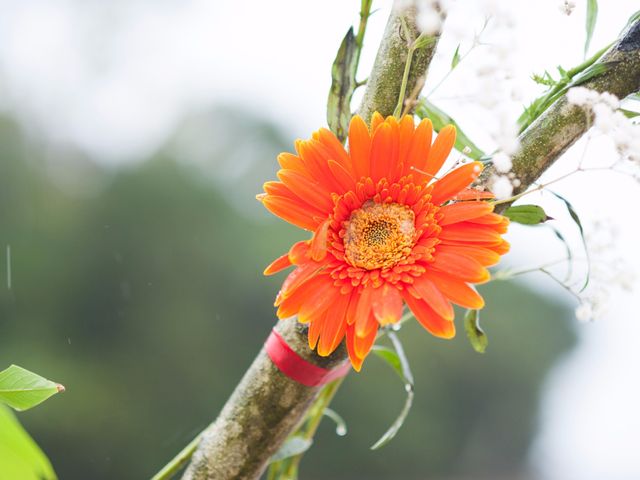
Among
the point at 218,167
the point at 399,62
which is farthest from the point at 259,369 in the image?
the point at 218,167

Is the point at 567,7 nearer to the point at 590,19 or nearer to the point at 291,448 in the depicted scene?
the point at 590,19

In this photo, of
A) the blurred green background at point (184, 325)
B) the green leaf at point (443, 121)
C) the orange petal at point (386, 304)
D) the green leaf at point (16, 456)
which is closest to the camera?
the green leaf at point (16, 456)

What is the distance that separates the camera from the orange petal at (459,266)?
26 centimetres

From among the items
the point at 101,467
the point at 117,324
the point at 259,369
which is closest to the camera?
the point at 259,369

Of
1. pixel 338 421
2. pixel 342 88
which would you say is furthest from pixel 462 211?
pixel 338 421

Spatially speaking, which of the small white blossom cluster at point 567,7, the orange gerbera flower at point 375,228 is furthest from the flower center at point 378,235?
the small white blossom cluster at point 567,7

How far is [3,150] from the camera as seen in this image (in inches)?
141

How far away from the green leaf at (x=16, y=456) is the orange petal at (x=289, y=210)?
14 cm

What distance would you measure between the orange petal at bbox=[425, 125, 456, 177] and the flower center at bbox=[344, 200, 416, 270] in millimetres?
20

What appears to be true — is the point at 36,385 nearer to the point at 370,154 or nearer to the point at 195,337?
the point at 370,154

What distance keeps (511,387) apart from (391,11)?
3590 mm

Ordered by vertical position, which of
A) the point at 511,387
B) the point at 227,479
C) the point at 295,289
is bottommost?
the point at 511,387

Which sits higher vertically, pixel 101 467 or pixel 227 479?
pixel 227 479

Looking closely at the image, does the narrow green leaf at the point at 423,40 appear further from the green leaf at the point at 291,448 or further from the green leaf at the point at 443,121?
the green leaf at the point at 291,448
